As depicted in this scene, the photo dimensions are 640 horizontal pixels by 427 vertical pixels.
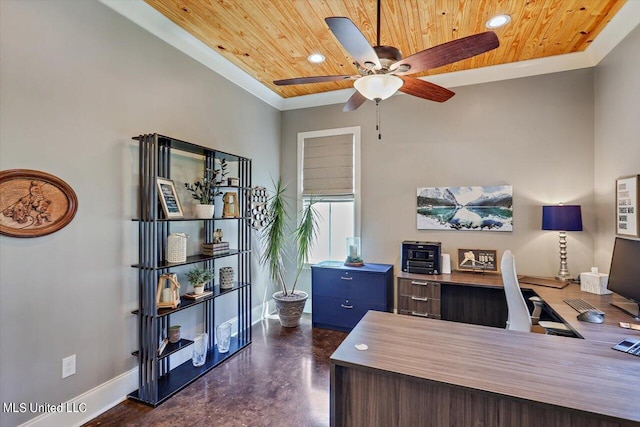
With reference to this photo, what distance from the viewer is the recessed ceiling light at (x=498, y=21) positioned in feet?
8.48

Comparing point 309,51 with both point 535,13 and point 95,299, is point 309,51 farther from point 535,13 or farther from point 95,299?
point 95,299

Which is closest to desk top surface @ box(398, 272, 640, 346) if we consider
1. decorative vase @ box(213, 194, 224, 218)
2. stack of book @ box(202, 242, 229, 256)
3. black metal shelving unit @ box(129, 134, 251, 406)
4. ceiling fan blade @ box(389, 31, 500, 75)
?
ceiling fan blade @ box(389, 31, 500, 75)

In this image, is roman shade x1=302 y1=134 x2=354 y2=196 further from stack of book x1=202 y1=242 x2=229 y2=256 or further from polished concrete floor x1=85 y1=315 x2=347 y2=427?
polished concrete floor x1=85 y1=315 x2=347 y2=427

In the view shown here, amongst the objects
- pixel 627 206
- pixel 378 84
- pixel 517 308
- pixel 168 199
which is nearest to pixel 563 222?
pixel 627 206

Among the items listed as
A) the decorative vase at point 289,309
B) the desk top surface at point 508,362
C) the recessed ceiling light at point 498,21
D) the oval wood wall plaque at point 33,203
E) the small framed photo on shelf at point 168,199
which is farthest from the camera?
the decorative vase at point 289,309

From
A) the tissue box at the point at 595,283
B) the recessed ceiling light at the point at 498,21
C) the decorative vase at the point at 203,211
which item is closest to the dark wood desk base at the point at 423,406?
the decorative vase at the point at 203,211

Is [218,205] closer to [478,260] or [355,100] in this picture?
[355,100]

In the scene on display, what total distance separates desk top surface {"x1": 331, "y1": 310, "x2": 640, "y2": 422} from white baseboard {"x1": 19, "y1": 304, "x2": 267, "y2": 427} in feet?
6.05

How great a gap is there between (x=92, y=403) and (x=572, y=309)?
11.5ft

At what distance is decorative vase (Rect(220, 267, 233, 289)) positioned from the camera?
314cm

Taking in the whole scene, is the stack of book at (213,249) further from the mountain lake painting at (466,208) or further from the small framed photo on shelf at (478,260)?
the small framed photo on shelf at (478,260)

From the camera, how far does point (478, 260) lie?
3.60m

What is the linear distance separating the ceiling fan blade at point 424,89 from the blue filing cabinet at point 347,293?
1.99 meters

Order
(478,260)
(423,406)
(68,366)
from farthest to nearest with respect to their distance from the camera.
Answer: (478,260) → (68,366) → (423,406)
